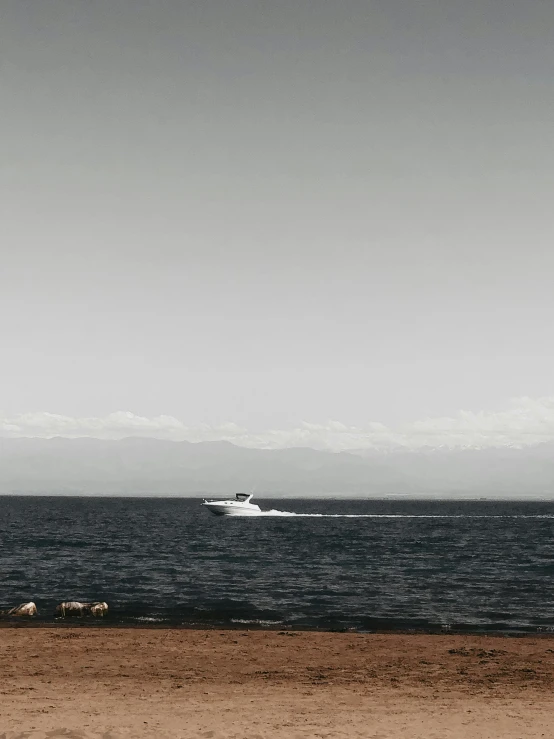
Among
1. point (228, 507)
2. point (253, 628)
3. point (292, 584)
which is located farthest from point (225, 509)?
point (253, 628)

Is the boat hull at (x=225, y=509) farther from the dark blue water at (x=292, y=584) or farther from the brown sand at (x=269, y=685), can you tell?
the brown sand at (x=269, y=685)

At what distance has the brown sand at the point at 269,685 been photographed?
16078 millimetres

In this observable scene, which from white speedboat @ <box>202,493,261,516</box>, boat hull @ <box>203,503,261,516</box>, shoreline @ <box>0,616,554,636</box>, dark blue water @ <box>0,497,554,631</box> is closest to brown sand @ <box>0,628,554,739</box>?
shoreline @ <box>0,616,554,636</box>

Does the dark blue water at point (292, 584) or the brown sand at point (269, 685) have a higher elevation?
the brown sand at point (269, 685)

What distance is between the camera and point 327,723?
1644 centimetres

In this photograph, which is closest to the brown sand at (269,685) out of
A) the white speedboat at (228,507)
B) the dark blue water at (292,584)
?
the dark blue water at (292,584)

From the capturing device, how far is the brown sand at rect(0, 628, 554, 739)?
16.1 metres

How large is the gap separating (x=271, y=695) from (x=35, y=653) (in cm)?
897

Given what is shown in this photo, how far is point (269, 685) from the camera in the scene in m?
20.6

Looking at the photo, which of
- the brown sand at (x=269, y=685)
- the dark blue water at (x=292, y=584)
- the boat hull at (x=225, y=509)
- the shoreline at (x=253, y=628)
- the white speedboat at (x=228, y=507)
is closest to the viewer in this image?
the brown sand at (x=269, y=685)

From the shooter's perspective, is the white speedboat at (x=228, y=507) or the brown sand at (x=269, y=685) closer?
the brown sand at (x=269, y=685)

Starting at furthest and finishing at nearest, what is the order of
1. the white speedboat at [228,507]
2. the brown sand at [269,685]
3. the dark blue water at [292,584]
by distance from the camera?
1. the white speedboat at [228,507]
2. the dark blue water at [292,584]
3. the brown sand at [269,685]

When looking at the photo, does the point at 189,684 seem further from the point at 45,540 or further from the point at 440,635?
the point at 45,540

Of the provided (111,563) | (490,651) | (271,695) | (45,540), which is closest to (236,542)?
(45,540)
